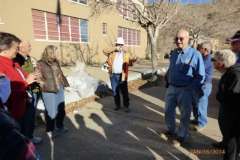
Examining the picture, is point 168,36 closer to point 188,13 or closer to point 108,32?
point 188,13

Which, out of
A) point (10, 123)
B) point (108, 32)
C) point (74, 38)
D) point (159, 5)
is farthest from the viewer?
point (108, 32)

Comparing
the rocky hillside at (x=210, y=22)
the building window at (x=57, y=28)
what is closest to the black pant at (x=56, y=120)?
the building window at (x=57, y=28)

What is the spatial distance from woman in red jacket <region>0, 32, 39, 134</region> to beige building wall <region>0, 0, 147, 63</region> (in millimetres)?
11546

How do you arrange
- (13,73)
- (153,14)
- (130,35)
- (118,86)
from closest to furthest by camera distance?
(13,73)
(118,86)
(153,14)
(130,35)

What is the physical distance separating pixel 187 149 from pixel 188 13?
1031 inches

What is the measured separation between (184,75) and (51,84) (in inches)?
91.7

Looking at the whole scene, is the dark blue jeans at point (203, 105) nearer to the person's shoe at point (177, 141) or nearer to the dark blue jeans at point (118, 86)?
the person's shoe at point (177, 141)

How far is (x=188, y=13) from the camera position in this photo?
96.8 ft

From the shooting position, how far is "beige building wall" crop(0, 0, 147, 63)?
14797mm

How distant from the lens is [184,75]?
16.5 ft

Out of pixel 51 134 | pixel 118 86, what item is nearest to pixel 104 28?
pixel 118 86

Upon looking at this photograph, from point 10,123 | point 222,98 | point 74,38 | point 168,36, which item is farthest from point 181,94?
point 168,36

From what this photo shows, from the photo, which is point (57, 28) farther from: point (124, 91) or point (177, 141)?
point (177, 141)

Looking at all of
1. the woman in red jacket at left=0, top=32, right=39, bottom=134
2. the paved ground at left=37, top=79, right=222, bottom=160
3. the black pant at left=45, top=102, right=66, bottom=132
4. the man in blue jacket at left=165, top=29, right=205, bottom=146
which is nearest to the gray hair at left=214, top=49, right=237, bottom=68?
the man in blue jacket at left=165, top=29, right=205, bottom=146
